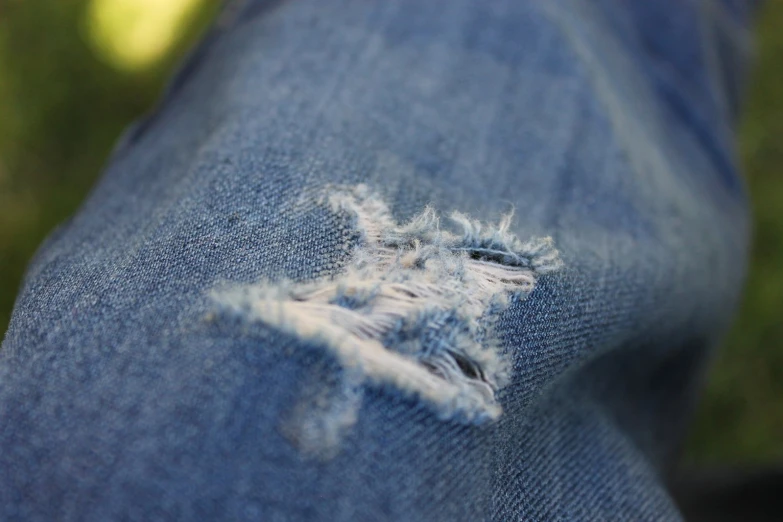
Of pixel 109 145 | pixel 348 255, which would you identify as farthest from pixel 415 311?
pixel 109 145

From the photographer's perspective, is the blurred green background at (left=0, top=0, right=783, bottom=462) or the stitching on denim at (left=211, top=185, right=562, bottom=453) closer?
the stitching on denim at (left=211, top=185, right=562, bottom=453)

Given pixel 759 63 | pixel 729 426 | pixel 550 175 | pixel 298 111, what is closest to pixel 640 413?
pixel 550 175

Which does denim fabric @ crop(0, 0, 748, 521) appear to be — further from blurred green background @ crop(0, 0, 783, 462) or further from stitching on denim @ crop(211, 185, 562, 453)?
blurred green background @ crop(0, 0, 783, 462)

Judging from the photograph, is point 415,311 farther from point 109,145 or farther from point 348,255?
point 109,145

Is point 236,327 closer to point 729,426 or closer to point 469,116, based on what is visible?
point 469,116

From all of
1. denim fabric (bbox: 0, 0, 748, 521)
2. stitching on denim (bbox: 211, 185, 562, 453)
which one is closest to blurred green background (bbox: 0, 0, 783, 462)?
denim fabric (bbox: 0, 0, 748, 521)

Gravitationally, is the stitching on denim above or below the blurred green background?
above
